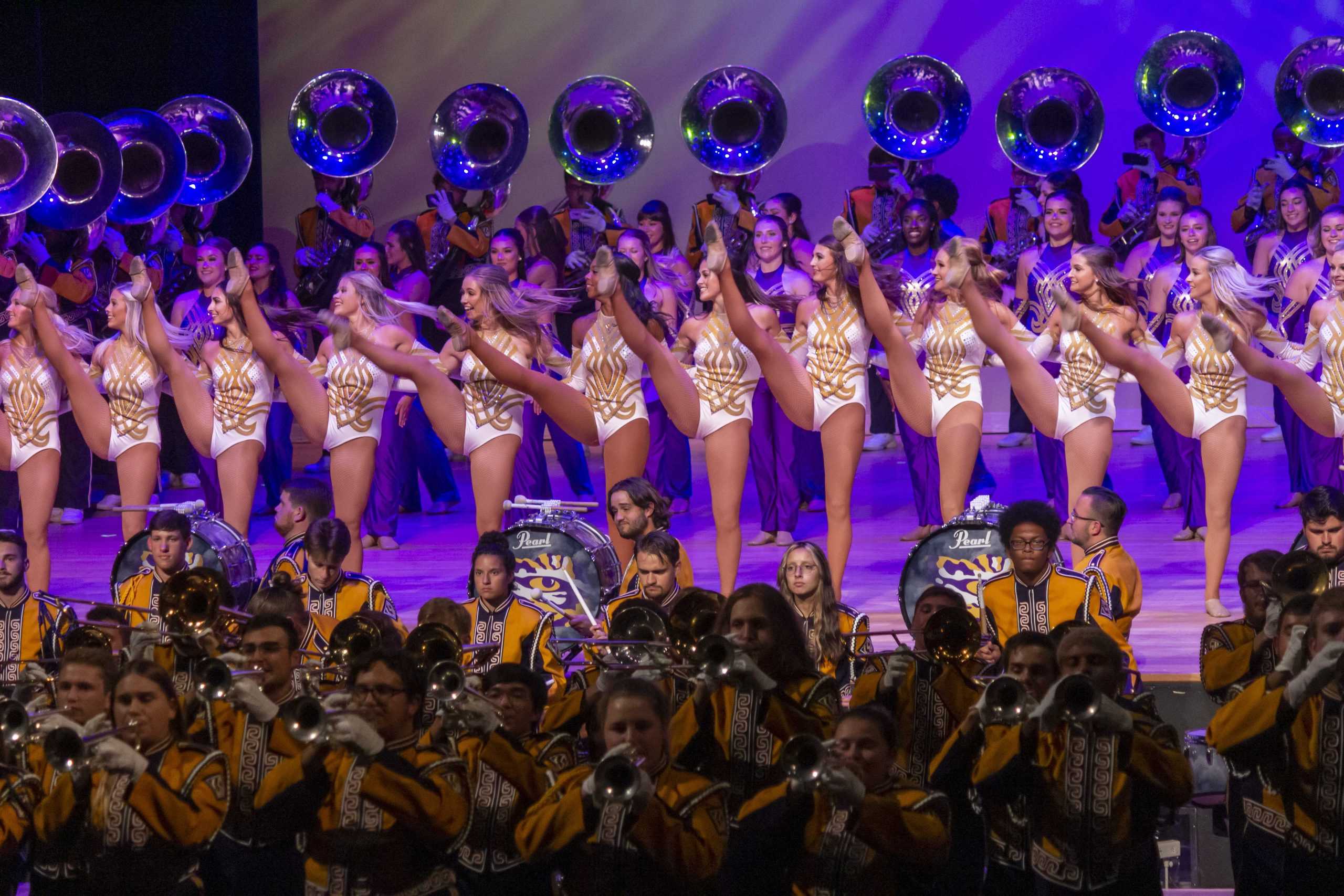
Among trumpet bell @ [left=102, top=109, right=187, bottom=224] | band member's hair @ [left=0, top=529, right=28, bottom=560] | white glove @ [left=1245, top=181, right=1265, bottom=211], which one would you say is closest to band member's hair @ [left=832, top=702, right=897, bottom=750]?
band member's hair @ [left=0, top=529, right=28, bottom=560]

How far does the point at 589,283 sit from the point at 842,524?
4.49 feet

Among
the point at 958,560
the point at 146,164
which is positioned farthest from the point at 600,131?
the point at 958,560

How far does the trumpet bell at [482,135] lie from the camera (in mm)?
9695

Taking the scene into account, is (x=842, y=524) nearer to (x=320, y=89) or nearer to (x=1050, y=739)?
(x=1050, y=739)

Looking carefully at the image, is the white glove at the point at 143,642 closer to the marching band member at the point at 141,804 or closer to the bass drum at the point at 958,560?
A: the marching band member at the point at 141,804

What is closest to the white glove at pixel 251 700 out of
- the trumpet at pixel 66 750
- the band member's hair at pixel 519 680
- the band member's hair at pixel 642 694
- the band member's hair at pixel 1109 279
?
the trumpet at pixel 66 750

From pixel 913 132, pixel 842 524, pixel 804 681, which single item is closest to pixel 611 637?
pixel 804 681

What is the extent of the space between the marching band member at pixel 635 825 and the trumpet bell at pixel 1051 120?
239 inches

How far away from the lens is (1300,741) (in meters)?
4.12

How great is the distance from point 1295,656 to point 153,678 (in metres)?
2.49

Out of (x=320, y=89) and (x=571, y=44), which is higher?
(x=571, y=44)

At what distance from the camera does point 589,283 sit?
741 centimetres

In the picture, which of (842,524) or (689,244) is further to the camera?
(689,244)

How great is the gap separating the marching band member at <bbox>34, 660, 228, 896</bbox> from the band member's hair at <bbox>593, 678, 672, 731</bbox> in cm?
89
